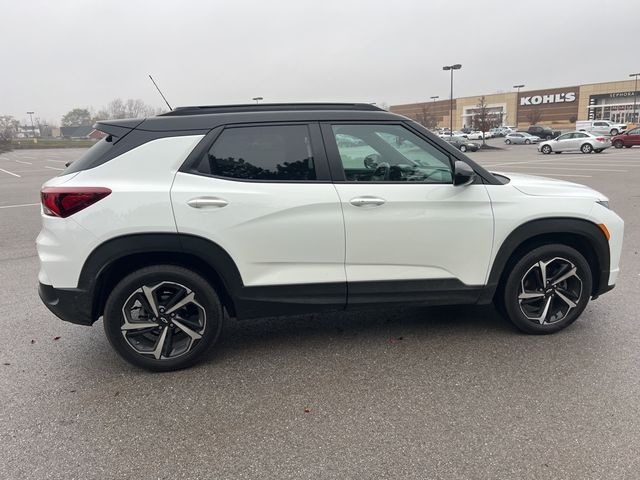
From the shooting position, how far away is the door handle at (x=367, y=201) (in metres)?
3.26

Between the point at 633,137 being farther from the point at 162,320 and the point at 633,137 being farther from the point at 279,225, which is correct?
the point at 162,320

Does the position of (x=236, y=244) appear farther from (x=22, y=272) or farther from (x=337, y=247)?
(x=22, y=272)

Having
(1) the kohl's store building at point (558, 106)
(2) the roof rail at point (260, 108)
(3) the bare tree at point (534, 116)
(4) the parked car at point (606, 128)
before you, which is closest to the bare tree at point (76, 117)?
(1) the kohl's store building at point (558, 106)

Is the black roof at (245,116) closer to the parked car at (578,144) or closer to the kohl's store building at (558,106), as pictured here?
the parked car at (578,144)

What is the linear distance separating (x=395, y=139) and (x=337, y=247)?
36.5 inches

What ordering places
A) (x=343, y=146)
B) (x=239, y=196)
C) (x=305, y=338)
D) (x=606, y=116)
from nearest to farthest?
(x=239, y=196) → (x=343, y=146) → (x=305, y=338) → (x=606, y=116)

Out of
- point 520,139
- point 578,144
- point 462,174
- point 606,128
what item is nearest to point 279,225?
point 462,174

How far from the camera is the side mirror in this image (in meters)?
3.27

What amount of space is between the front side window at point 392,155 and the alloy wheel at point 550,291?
108 centimetres

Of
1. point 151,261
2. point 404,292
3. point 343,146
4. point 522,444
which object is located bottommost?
point 522,444

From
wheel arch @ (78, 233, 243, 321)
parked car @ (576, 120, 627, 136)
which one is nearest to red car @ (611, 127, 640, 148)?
parked car @ (576, 120, 627, 136)

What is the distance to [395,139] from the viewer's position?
3.48 meters

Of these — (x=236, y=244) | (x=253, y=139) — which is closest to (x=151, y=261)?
(x=236, y=244)

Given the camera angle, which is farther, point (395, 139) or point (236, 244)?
point (395, 139)
